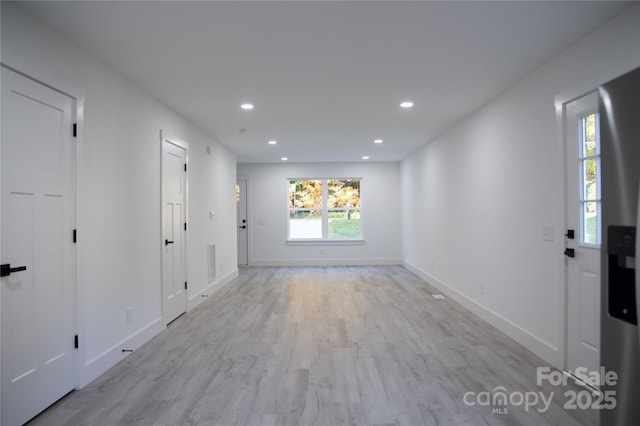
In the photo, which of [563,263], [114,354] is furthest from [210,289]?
[563,263]

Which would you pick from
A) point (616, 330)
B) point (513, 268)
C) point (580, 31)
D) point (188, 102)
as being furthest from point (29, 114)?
point (513, 268)

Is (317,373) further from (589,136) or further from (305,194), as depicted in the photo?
(305,194)

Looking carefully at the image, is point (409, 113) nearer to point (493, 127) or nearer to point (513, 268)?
point (493, 127)

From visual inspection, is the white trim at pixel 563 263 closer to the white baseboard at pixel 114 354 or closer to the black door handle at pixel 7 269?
the white baseboard at pixel 114 354

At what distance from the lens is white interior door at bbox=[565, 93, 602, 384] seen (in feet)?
7.88

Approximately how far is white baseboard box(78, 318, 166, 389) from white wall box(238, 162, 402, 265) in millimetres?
4772

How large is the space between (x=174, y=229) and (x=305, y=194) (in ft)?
15.3

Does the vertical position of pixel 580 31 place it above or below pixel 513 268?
above

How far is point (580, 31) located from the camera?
2400 mm

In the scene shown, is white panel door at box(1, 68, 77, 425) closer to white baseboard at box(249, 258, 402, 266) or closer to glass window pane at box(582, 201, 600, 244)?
glass window pane at box(582, 201, 600, 244)

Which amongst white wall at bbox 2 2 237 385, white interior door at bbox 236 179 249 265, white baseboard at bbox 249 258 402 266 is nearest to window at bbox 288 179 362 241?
white baseboard at bbox 249 258 402 266

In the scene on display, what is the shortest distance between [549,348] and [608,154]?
2.22 metres

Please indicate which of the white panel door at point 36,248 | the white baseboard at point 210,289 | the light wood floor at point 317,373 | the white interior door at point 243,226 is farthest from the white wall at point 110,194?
the white interior door at point 243,226

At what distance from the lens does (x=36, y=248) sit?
2.15 metres
